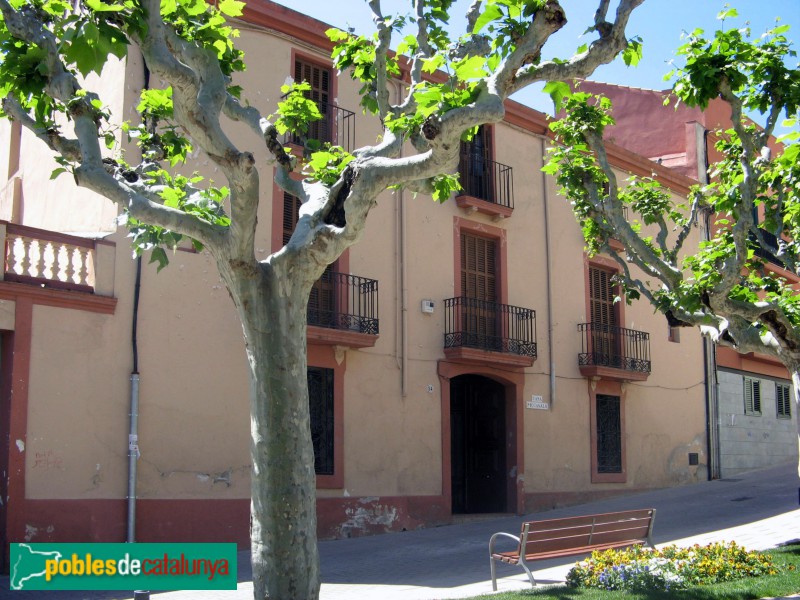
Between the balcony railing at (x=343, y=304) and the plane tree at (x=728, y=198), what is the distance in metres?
3.81

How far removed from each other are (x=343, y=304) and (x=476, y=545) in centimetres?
435

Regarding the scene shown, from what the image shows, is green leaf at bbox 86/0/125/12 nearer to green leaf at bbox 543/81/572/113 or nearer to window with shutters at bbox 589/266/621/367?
green leaf at bbox 543/81/572/113


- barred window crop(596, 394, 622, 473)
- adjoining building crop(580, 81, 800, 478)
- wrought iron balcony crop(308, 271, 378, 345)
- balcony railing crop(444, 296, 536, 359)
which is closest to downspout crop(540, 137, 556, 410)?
balcony railing crop(444, 296, 536, 359)

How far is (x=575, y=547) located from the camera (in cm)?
1046

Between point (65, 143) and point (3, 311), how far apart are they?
17.2ft

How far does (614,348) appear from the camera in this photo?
20516 millimetres

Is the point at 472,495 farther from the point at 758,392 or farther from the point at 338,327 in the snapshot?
the point at 758,392

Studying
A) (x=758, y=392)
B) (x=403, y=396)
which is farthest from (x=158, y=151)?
(x=758, y=392)

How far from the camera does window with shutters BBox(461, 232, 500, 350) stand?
17281 millimetres

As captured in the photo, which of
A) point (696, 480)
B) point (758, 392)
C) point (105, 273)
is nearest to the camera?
point (105, 273)

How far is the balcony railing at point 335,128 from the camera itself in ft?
51.3

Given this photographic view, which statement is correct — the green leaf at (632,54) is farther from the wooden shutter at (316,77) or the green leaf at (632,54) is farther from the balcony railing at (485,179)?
the balcony railing at (485,179)

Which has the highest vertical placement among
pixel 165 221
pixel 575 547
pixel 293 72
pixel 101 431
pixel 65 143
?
pixel 293 72

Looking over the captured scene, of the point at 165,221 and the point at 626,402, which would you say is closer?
the point at 165,221
